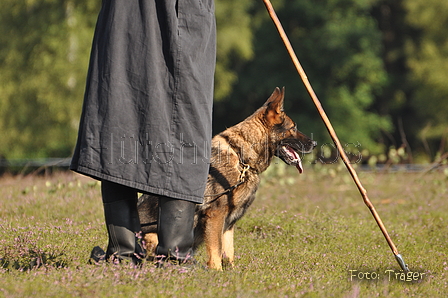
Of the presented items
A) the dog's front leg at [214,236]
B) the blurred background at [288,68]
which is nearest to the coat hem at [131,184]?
the dog's front leg at [214,236]

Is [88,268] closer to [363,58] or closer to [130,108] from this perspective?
[130,108]

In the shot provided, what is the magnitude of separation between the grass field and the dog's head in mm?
817

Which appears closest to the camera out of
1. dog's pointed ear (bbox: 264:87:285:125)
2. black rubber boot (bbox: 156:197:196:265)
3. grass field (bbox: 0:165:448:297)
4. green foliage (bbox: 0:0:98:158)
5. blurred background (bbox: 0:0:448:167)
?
grass field (bbox: 0:165:448:297)

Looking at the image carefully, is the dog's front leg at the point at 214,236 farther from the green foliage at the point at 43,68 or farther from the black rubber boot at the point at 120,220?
the green foliage at the point at 43,68

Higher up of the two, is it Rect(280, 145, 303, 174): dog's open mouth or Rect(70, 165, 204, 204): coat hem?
Rect(70, 165, 204, 204): coat hem

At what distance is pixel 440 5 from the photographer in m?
25.4

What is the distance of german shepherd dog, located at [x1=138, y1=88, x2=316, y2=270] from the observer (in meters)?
4.56

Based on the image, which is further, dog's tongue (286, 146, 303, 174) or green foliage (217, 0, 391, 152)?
green foliage (217, 0, 391, 152)

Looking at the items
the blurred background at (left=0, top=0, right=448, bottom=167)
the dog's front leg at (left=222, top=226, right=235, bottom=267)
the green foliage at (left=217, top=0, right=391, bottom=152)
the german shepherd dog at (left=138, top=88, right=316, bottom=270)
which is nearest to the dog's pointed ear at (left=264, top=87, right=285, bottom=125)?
the german shepherd dog at (left=138, top=88, right=316, bottom=270)

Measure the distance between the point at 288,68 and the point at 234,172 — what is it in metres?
22.1

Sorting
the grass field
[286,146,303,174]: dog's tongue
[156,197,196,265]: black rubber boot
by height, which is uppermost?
[286,146,303,174]: dog's tongue

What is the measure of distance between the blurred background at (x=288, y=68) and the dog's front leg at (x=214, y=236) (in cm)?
1267

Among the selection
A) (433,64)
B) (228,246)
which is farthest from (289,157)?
(433,64)

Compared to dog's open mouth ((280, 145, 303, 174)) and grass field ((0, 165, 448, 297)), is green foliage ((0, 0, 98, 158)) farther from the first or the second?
dog's open mouth ((280, 145, 303, 174))
